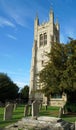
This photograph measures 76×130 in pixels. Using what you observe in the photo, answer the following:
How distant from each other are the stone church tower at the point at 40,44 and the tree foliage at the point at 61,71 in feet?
121

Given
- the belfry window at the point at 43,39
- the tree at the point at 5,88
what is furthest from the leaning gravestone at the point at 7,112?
the belfry window at the point at 43,39

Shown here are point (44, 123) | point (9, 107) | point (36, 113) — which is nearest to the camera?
point (44, 123)

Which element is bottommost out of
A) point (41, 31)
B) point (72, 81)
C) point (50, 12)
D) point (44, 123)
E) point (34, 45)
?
point (44, 123)

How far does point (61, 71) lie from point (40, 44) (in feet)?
152

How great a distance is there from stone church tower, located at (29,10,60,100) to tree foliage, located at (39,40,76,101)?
36.9 metres

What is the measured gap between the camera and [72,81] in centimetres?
2228

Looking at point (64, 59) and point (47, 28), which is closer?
point (64, 59)

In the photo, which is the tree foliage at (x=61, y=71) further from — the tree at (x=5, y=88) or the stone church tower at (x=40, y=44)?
the tree at (x=5, y=88)

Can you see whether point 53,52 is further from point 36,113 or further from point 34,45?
point 34,45

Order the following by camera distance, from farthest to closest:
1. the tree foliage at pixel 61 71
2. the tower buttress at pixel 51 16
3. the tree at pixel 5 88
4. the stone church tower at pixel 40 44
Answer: the tower buttress at pixel 51 16
the stone church tower at pixel 40 44
the tree at pixel 5 88
the tree foliage at pixel 61 71

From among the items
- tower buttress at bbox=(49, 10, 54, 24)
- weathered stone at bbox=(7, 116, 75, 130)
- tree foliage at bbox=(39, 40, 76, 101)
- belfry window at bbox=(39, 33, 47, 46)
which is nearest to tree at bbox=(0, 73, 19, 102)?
belfry window at bbox=(39, 33, 47, 46)

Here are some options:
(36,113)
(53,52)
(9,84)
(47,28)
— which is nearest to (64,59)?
(53,52)

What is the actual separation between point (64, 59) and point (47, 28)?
46.6 m

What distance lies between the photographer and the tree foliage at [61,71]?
22.5 meters
